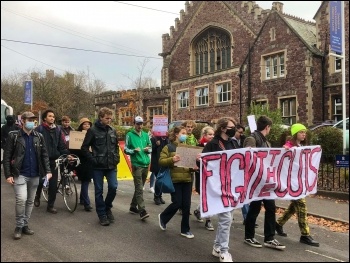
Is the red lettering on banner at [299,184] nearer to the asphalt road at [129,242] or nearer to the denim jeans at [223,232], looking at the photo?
the asphalt road at [129,242]

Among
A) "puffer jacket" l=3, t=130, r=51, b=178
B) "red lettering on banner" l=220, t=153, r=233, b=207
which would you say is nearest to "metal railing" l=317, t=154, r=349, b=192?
"red lettering on banner" l=220, t=153, r=233, b=207

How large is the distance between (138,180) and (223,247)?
2742 mm

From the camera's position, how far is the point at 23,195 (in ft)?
18.2

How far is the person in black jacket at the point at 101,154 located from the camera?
6629 mm

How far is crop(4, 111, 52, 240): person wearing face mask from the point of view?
17.5 feet

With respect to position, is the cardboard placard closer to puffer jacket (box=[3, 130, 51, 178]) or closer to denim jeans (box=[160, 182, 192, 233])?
puffer jacket (box=[3, 130, 51, 178])

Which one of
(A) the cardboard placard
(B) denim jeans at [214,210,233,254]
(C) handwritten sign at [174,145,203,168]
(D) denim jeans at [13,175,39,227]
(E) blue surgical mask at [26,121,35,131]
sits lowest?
(B) denim jeans at [214,210,233,254]

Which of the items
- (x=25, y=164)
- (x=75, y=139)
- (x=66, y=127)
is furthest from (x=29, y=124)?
(x=75, y=139)

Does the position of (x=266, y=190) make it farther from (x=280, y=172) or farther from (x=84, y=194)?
(x=84, y=194)

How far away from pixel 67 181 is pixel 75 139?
34.7 inches

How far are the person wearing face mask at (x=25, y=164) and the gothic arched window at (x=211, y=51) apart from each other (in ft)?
92.2

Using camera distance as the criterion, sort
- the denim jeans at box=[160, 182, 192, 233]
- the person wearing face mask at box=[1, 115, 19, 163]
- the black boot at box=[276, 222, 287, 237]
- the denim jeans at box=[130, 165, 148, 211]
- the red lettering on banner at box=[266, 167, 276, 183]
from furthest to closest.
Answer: the denim jeans at box=[130, 165, 148, 211]
the black boot at box=[276, 222, 287, 237]
the denim jeans at box=[160, 182, 192, 233]
the red lettering on banner at box=[266, 167, 276, 183]
the person wearing face mask at box=[1, 115, 19, 163]

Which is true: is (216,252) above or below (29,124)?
below

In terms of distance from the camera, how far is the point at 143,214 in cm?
709
